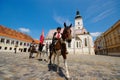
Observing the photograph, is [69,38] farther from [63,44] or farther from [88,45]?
[88,45]

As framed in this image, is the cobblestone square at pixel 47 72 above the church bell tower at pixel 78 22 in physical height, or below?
below

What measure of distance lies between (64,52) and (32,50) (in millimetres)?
7823

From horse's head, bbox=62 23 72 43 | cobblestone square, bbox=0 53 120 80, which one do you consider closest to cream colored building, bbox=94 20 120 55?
cobblestone square, bbox=0 53 120 80

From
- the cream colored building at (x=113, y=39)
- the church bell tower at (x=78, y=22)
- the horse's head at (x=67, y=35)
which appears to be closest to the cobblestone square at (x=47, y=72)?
the horse's head at (x=67, y=35)

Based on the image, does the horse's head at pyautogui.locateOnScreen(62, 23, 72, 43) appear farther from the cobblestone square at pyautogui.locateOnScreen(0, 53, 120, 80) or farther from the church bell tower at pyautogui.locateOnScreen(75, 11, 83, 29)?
the church bell tower at pyautogui.locateOnScreen(75, 11, 83, 29)

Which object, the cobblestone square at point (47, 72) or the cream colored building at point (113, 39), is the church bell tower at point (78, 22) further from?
the cobblestone square at point (47, 72)

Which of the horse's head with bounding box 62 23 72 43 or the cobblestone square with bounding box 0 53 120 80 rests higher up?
the horse's head with bounding box 62 23 72 43

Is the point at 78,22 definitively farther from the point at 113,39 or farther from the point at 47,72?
the point at 47,72

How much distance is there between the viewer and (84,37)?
47.3 meters

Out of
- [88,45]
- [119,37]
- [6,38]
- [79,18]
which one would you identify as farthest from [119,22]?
[6,38]

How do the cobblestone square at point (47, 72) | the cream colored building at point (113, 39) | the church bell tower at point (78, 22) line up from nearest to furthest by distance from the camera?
the cobblestone square at point (47, 72) → the cream colored building at point (113, 39) → the church bell tower at point (78, 22)

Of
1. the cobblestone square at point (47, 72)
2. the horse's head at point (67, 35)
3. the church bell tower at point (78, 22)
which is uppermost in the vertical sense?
the church bell tower at point (78, 22)

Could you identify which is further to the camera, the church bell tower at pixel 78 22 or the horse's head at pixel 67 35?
the church bell tower at pixel 78 22

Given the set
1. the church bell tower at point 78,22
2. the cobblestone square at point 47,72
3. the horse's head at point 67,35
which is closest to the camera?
the cobblestone square at point 47,72
